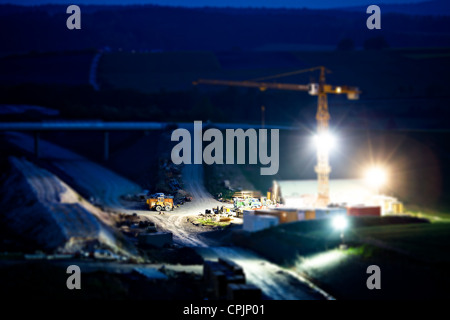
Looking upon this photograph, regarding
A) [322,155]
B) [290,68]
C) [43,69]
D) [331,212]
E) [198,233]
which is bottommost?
[198,233]

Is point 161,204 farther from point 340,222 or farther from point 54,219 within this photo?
point 340,222

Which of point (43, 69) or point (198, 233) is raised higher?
point (43, 69)

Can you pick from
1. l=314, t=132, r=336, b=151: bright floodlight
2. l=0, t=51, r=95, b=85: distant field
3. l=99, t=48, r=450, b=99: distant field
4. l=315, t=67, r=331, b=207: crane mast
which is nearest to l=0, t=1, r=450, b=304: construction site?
l=315, t=67, r=331, b=207: crane mast

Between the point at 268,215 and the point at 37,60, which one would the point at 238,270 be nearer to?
the point at 268,215

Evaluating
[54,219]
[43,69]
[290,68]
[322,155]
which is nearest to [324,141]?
[322,155]

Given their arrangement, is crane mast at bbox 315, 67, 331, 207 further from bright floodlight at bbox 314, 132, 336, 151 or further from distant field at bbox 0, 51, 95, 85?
distant field at bbox 0, 51, 95, 85

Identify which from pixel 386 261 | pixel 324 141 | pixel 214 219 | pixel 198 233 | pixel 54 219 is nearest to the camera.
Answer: pixel 214 219
